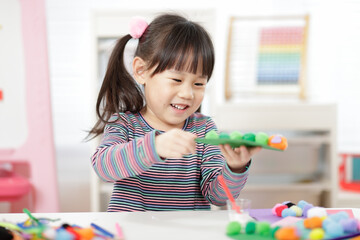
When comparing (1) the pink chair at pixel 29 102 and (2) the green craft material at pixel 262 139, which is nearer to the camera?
(2) the green craft material at pixel 262 139

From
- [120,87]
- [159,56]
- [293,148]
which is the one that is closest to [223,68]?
[293,148]

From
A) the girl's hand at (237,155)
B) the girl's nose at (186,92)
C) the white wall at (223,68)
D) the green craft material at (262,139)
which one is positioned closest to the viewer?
the green craft material at (262,139)

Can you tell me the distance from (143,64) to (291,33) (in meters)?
1.58

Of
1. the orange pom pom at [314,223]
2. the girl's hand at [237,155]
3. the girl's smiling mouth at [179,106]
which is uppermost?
the girl's smiling mouth at [179,106]

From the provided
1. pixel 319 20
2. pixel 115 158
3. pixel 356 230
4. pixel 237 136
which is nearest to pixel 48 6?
pixel 319 20

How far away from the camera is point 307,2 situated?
2.70 metres

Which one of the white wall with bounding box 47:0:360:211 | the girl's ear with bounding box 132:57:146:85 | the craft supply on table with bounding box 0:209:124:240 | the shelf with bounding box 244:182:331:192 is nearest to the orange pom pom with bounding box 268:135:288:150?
the craft supply on table with bounding box 0:209:124:240

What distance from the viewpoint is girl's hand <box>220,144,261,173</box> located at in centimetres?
85

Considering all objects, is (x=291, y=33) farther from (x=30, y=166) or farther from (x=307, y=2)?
(x=30, y=166)

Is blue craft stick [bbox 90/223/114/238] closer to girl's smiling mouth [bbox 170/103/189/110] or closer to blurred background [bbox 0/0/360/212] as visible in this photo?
girl's smiling mouth [bbox 170/103/189/110]

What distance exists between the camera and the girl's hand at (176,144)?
0.81m

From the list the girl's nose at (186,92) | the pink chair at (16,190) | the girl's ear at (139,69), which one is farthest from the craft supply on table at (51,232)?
the pink chair at (16,190)

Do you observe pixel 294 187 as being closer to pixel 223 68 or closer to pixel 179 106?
pixel 223 68

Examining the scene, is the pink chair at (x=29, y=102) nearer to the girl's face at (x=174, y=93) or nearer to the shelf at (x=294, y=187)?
the girl's face at (x=174, y=93)
